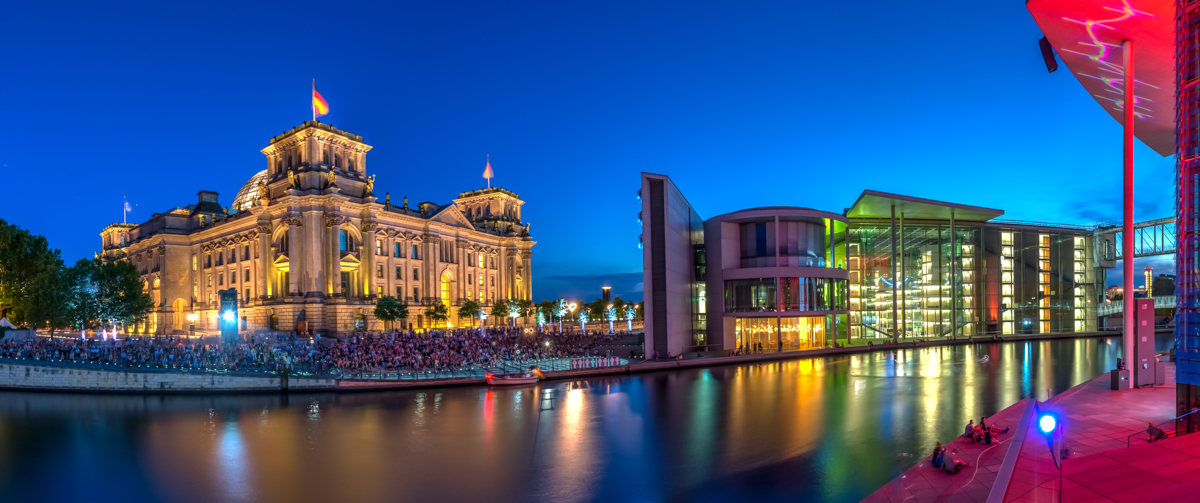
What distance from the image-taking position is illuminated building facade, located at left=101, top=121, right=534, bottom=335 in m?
67.0

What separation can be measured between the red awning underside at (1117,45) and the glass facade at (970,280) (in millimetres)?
45333

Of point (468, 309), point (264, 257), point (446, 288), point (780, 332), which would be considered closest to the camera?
point (780, 332)

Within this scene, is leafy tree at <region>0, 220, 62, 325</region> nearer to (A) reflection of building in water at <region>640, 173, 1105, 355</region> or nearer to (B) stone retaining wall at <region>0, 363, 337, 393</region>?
(B) stone retaining wall at <region>0, 363, 337, 393</region>

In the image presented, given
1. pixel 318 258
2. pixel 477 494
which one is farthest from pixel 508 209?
pixel 477 494

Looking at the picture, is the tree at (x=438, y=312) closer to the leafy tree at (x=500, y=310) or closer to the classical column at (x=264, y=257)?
the leafy tree at (x=500, y=310)

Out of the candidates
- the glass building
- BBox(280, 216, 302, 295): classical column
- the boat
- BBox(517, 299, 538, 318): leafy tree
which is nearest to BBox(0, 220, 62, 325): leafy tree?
BBox(280, 216, 302, 295): classical column

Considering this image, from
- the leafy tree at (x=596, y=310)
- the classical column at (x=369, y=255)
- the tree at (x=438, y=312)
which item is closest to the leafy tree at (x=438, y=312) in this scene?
the tree at (x=438, y=312)

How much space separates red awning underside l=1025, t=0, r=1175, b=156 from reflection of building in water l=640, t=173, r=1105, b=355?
1154 inches

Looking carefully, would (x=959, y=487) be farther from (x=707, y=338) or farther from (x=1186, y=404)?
(x=707, y=338)

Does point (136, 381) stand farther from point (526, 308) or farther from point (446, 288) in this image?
point (526, 308)

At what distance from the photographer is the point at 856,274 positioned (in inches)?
2830

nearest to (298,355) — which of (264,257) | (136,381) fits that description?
(136,381)

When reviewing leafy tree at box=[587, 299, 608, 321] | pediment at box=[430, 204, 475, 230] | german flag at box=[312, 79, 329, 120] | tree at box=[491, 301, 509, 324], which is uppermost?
german flag at box=[312, 79, 329, 120]

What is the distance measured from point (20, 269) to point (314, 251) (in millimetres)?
24519
